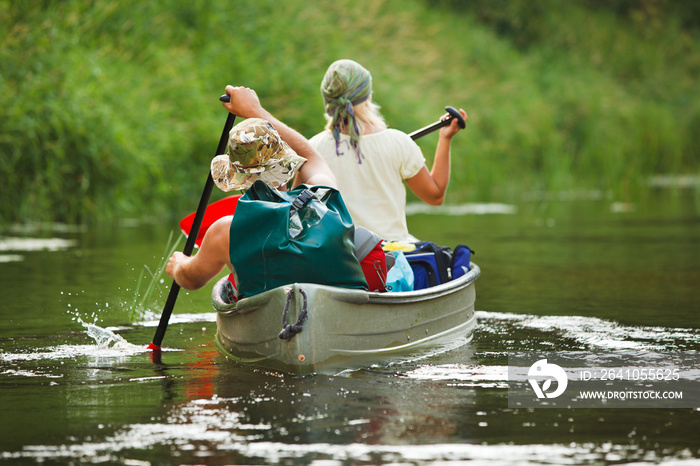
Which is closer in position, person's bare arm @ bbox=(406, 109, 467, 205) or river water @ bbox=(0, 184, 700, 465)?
river water @ bbox=(0, 184, 700, 465)

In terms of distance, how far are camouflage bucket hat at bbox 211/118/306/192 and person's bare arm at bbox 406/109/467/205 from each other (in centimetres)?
129

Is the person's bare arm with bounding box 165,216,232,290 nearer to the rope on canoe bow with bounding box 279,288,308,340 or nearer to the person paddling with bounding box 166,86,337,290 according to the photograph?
the person paddling with bounding box 166,86,337,290

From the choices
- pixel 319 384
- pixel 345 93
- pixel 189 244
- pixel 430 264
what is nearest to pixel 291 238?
pixel 319 384

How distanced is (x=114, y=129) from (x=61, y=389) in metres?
9.10

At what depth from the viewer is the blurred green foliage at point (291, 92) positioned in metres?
13.1

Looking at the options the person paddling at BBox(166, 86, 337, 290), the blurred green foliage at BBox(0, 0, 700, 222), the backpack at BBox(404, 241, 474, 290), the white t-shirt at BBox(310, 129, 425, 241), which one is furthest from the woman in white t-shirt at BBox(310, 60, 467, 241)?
the blurred green foliage at BBox(0, 0, 700, 222)

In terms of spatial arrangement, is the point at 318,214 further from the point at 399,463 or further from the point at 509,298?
the point at 509,298

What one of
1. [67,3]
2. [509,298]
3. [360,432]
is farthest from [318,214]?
[67,3]

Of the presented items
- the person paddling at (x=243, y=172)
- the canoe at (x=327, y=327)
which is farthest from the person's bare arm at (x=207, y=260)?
the canoe at (x=327, y=327)

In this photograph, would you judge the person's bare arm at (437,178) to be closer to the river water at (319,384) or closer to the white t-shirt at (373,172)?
the white t-shirt at (373,172)

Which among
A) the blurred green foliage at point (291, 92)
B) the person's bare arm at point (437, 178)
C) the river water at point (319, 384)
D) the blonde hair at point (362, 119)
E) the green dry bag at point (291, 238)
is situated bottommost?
the river water at point (319, 384)

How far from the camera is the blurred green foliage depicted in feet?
42.9

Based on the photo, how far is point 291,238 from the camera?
4832 millimetres

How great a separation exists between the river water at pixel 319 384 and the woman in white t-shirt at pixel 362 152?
0.90 metres
